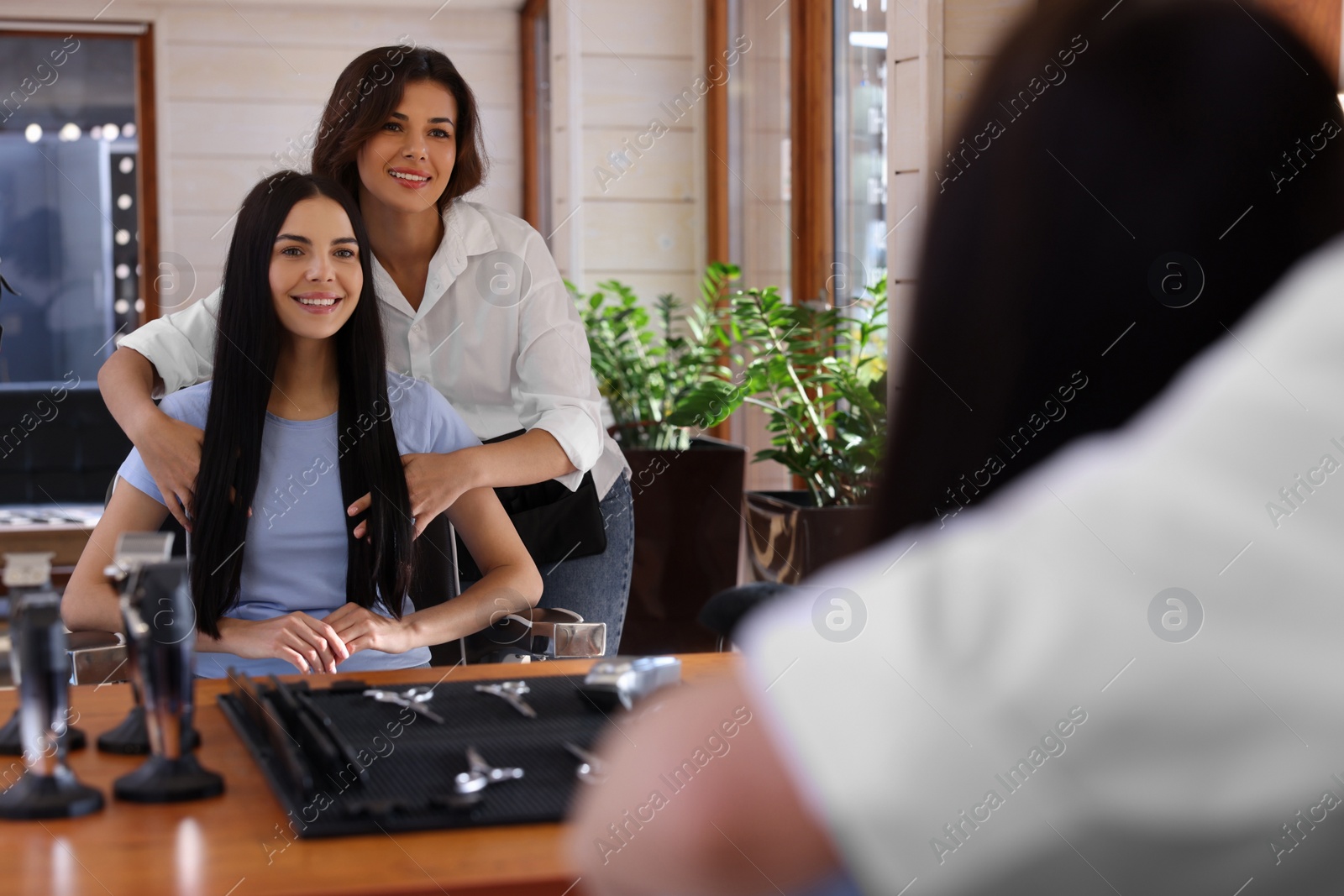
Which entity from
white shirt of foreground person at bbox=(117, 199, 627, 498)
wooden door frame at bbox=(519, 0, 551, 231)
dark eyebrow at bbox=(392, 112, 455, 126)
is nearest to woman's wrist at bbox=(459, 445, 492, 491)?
white shirt of foreground person at bbox=(117, 199, 627, 498)

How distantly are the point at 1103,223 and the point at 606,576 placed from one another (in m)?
2.22

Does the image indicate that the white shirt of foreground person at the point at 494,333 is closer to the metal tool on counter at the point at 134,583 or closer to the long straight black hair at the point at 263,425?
the long straight black hair at the point at 263,425

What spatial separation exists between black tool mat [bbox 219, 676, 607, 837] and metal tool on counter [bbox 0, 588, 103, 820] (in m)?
0.15

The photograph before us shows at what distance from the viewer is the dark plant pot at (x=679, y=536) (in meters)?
3.79

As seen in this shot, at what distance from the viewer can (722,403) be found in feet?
10.6

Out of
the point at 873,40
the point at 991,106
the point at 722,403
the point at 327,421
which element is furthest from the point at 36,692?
the point at 873,40

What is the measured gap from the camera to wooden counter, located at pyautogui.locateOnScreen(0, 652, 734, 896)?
2.87 feet

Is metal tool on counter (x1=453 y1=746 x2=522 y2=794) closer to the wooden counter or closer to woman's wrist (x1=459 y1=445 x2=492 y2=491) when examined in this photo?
the wooden counter

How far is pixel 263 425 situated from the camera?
207 cm

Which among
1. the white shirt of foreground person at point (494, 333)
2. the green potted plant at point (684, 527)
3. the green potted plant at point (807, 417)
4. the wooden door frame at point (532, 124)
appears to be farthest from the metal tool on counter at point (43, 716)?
the wooden door frame at point (532, 124)

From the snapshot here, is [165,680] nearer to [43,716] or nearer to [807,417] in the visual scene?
[43,716]

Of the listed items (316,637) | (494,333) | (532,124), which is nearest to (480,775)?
(316,637)

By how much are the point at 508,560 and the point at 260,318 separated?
0.57 meters

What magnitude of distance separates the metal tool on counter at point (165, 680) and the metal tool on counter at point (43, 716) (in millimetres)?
45
